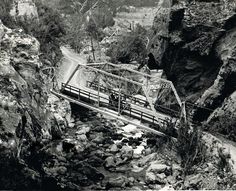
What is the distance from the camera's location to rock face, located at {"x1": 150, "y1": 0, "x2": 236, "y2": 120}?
3466cm

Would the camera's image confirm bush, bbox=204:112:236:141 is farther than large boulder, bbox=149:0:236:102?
No

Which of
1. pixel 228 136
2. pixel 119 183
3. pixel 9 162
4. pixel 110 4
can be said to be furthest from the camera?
pixel 110 4

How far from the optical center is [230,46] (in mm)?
35250

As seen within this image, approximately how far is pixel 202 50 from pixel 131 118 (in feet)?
27.8

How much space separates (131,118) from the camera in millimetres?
35469

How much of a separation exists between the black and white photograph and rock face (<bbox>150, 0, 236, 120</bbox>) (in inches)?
3.3

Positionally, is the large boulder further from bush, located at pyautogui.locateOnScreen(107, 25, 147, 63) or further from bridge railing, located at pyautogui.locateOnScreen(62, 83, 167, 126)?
bush, located at pyautogui.locateOnScreen(107, 25, 147, 63)

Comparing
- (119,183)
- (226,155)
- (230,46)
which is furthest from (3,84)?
(230,46)

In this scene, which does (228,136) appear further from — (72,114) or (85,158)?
(72,114)

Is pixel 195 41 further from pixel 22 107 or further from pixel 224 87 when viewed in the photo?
pixel 22 107

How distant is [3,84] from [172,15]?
17.8 m

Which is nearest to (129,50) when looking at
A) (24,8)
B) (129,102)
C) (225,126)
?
(24,8)

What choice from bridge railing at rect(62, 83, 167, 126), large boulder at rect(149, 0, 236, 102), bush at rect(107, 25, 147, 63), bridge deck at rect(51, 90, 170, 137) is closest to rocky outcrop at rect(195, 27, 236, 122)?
large boulder at rect(149, 0, 236, 102)

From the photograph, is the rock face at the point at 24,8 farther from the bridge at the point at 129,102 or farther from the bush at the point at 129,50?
the bush at the point at 129,50
